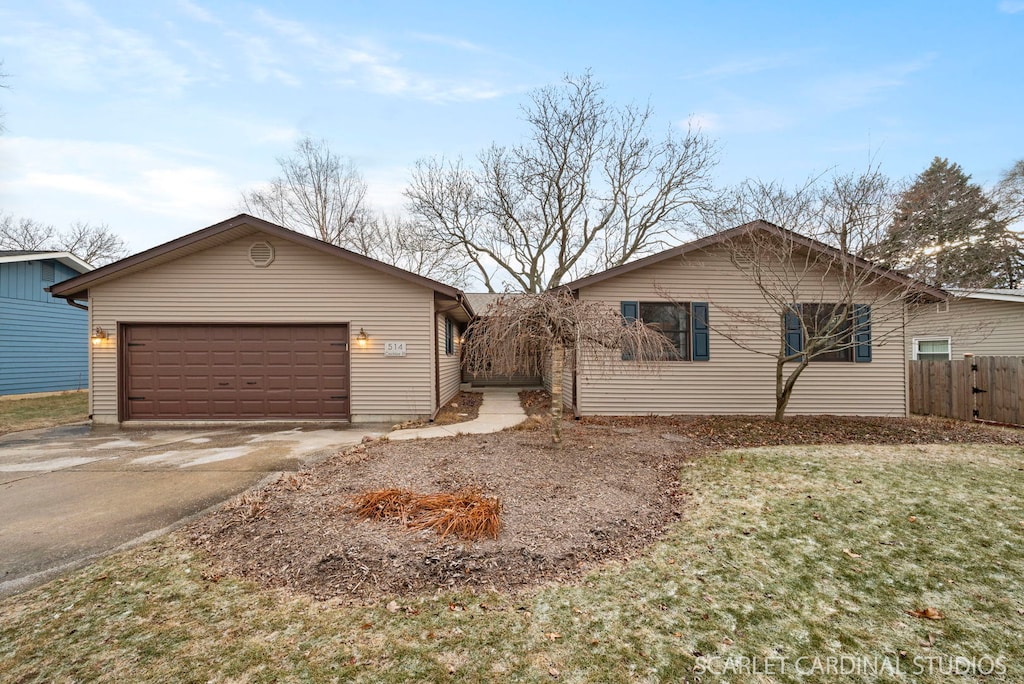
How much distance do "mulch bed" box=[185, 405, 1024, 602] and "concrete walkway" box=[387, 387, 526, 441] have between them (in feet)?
2.52

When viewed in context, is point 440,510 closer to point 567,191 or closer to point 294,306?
point 294,306

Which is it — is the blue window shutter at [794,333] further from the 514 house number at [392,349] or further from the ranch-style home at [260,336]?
the 514 house number at [392,349]

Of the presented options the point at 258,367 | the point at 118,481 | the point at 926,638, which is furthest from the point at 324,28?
the point at 926,638

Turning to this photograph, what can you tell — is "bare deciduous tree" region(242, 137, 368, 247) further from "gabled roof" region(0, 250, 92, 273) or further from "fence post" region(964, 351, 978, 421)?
"fence post" region(964, 351, 978, 421)

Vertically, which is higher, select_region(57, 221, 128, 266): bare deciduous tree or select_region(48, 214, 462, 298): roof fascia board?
select_region(57, 221, 128, 266): bare deciduous tree

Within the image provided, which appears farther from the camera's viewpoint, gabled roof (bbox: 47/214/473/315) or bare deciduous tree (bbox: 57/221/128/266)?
bare deciduous tree (bbox: 57/221/128/266)

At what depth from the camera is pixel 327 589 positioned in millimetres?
2645

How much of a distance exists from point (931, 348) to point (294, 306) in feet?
55.9

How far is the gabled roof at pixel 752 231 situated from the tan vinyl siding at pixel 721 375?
357 millimetres

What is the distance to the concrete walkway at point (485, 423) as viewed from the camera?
746 centimetres

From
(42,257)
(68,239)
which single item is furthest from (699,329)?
(68,239)

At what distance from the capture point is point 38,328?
13.5m

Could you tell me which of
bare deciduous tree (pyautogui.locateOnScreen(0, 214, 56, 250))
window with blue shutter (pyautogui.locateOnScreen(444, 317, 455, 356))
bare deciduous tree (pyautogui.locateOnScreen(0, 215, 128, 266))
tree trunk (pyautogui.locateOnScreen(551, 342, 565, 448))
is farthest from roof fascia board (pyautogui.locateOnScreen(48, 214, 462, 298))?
bare deciduous tree (pyautogui.locateOnScreen(0, 214, 56, 250))

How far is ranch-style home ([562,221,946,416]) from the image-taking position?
912 centimetres
